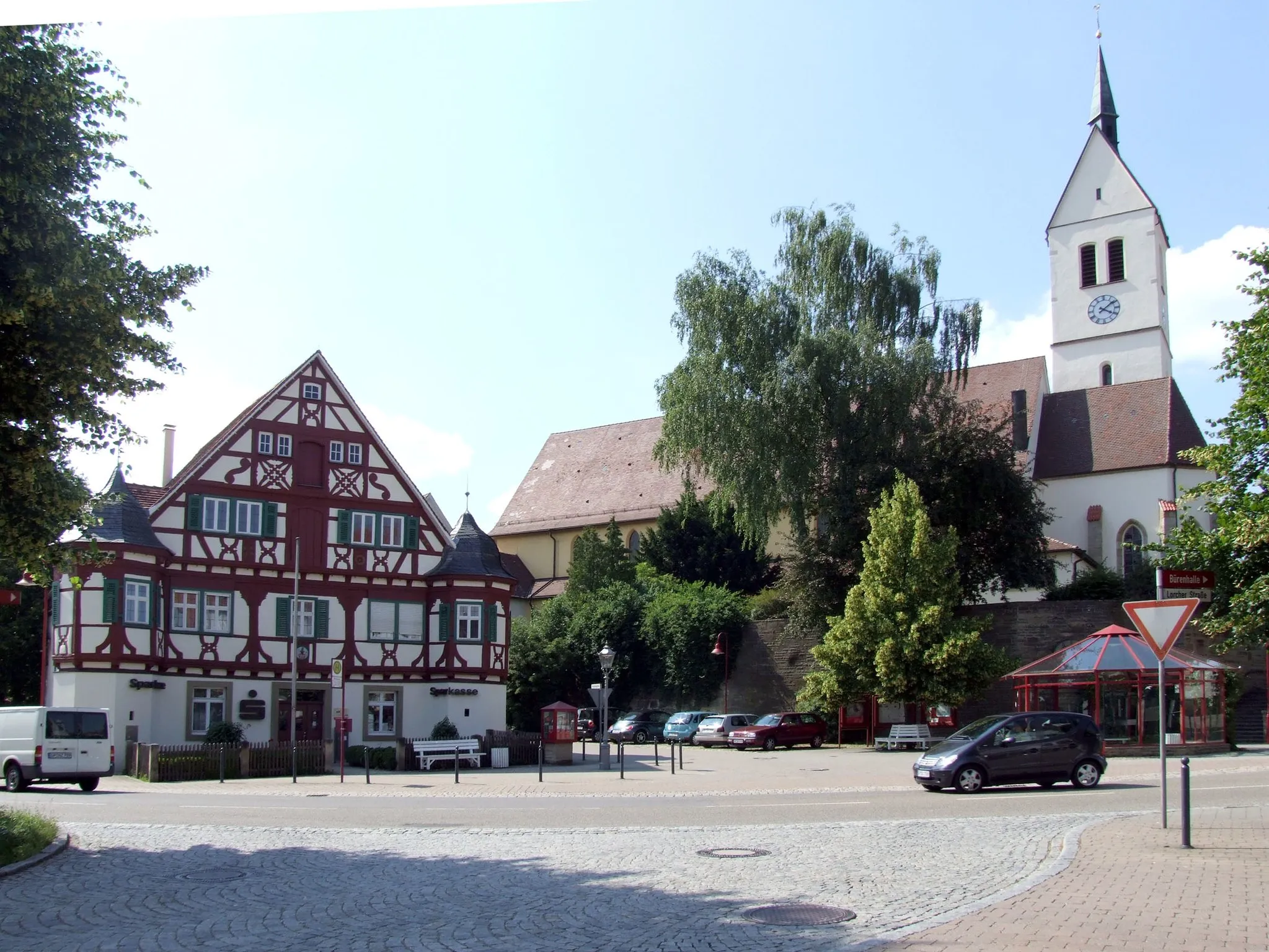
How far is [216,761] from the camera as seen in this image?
3228 centimetres

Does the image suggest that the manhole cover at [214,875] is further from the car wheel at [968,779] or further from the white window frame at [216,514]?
the white window frame at [216,514]

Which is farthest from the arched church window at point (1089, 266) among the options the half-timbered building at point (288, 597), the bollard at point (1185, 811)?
the bollard at point (1185, 811)

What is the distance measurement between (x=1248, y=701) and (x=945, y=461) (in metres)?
12.4

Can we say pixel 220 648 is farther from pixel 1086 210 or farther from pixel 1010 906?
pixel 1086 210

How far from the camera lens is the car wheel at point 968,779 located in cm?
2297

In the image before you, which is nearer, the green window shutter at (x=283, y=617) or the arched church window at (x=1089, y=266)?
the green window shutter at (x=283, y=617)

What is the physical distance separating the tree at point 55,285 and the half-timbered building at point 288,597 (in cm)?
2253

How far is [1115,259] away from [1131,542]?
23.7m

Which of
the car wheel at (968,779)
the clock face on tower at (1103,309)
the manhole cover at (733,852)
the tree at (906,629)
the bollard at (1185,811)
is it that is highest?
the clock face on tower at (1103,309)

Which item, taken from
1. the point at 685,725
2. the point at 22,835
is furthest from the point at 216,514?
the point at 22,835

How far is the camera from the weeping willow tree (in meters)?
43.8

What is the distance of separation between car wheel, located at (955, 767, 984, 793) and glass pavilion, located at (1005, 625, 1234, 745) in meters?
13.4

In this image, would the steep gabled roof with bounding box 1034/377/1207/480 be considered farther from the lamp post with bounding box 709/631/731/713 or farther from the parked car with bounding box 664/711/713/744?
the parked car with bounding box 664/711/713/744

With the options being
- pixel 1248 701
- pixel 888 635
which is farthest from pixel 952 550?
pixel 1248 701
